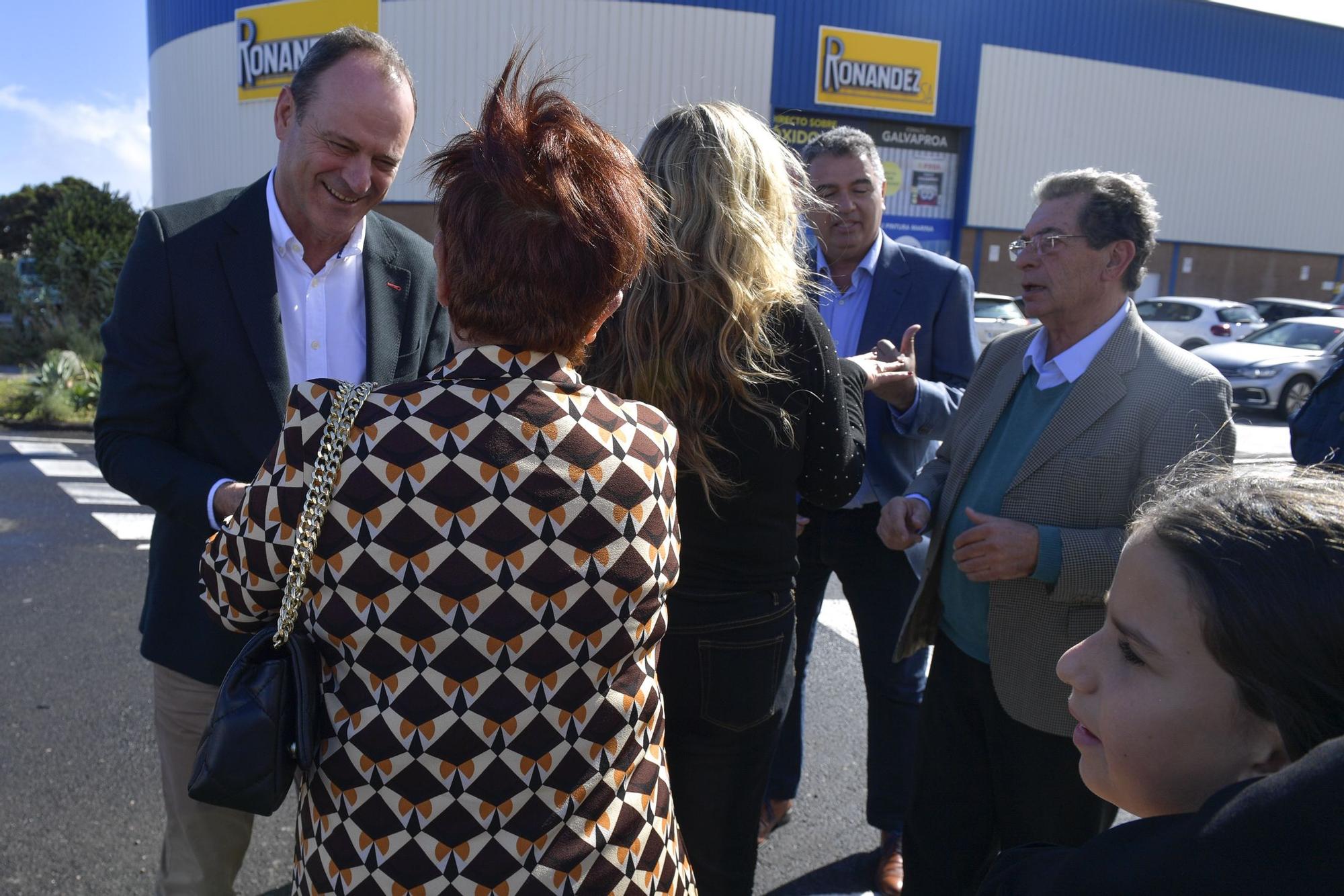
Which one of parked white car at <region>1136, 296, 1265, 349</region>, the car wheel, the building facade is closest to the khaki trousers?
the car wheel

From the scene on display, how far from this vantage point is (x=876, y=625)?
11.1 feet

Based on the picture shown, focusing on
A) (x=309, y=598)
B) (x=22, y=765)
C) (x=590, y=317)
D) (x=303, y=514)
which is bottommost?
(x=22, y=765)

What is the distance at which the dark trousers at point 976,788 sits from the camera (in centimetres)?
242

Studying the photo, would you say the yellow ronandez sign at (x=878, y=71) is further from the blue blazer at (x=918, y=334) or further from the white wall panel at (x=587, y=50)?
the blue blazer at (x=918, y=334)

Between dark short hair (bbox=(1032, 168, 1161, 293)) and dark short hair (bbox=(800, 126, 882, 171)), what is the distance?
3.18 ft

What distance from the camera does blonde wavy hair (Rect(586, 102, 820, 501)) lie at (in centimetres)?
200

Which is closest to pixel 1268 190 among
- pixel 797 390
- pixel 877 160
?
pixel 877 160

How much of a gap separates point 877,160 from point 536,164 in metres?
2.52

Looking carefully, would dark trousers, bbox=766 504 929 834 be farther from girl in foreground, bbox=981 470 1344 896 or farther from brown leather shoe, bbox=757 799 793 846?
girl in foreground, bbox=981 470 1344 896

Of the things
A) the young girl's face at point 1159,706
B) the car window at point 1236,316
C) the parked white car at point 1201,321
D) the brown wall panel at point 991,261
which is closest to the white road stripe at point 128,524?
the young girl's face at point 1159,706

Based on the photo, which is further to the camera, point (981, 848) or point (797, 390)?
point (981, 848)

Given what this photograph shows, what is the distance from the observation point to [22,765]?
3746 mm

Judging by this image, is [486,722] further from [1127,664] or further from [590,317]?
[1127,664]

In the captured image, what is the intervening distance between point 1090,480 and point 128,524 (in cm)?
715
